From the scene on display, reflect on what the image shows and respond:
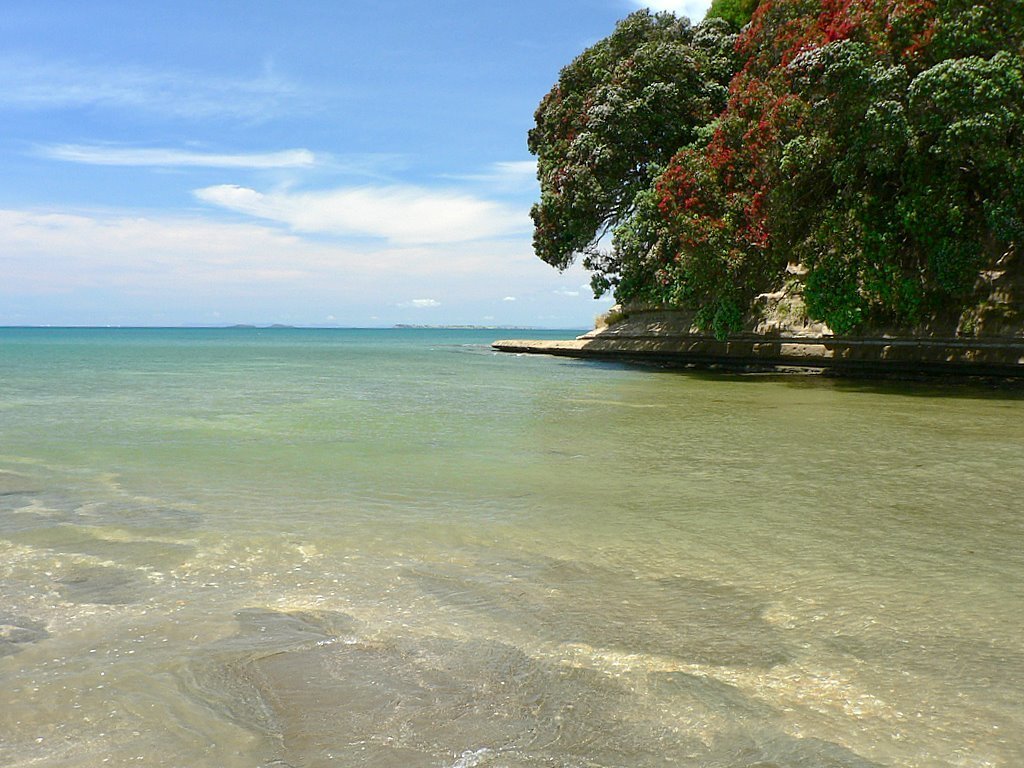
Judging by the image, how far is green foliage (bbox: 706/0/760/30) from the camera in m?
31.9

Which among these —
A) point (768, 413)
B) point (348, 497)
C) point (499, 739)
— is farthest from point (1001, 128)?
point (499, 739)

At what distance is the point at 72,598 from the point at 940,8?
18.9 meters

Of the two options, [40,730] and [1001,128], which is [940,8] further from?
[40,730]

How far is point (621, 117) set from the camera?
25.9m

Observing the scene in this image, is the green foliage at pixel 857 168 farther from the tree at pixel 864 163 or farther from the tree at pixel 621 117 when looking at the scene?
the tree at pixel 621 117

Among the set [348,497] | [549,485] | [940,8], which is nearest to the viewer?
[348,497]

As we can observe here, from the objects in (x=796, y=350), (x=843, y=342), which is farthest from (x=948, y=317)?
(x=796, y=350)

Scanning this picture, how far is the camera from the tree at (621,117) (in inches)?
1029

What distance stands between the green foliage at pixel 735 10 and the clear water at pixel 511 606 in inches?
1112

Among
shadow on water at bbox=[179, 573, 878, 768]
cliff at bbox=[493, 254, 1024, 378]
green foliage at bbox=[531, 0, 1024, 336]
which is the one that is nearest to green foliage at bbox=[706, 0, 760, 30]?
green foliage at bbox=[531, 0, 1024, 336]

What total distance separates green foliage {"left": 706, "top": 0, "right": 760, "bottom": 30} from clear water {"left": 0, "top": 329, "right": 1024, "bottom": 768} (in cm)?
2825

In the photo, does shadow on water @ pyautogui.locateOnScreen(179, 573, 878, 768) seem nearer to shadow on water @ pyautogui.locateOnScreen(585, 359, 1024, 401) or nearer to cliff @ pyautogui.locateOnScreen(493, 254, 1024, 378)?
shadow on water @ pyautogui.locateOnScreen(585, 359, 1024, 401)

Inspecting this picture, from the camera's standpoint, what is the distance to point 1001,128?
1417 centimetres

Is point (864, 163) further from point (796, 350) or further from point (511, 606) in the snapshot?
point (511, 606)
